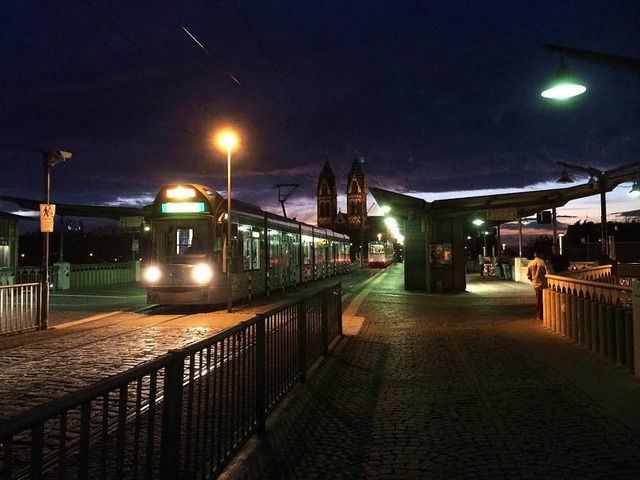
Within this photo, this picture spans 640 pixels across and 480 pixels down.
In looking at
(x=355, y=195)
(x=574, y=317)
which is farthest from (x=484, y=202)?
(x=355, y=195)

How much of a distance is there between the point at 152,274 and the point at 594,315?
12.5 metres

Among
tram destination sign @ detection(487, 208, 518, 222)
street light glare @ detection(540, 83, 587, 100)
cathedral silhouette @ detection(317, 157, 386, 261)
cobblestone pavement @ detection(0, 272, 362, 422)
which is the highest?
cathedral silhouette @ detection(317, 157, 386, 261)

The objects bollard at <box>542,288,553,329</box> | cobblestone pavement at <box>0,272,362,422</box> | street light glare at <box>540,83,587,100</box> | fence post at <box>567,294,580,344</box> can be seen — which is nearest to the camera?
cobblestone pavement at <box>0,272,362,422</box>

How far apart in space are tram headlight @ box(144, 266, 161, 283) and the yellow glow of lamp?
41.7 ft

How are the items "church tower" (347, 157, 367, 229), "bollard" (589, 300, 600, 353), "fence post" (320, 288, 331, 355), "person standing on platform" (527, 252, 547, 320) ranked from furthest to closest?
1. "church tower" (347, 157, 367, 229)
2. "person standing on platform" (527, 252, 547, 320)
3. "fence post" (320, 288, 331, 355)
4. "bollard" (589, 300, 600, 353)

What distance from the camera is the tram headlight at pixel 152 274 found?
18422 mm

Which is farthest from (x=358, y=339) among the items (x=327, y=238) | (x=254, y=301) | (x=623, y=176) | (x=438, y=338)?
(x=327, y=238)

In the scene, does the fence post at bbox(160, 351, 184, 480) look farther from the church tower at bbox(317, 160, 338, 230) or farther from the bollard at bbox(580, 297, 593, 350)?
the church tower at bbox(317, 160, 338, 230)

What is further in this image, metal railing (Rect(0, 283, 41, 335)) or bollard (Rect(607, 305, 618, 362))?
metal railing (Rect(0, 283, 41, 335))

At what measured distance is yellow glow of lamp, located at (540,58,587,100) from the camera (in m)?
8.65

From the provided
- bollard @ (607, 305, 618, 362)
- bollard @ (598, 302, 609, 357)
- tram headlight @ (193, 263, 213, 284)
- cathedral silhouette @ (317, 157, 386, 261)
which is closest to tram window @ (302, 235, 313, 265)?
tram headlight @ (193, 263, 213, 284)

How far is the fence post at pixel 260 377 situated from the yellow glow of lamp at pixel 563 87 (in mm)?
5442

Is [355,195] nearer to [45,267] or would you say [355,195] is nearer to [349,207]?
[349,207]

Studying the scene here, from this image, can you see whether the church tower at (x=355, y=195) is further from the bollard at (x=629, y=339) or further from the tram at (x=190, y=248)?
the bollard at (x=629, y=339)
